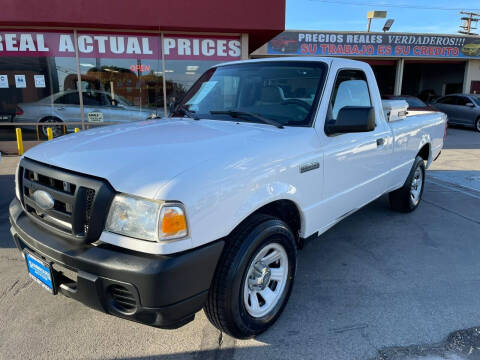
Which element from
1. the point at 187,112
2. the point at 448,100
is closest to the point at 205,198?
the point at 187,112

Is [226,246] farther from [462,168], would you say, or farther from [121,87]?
[121,87]

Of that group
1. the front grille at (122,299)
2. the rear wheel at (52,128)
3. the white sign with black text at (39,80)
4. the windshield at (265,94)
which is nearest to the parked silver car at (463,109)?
the windshield at (265,94)

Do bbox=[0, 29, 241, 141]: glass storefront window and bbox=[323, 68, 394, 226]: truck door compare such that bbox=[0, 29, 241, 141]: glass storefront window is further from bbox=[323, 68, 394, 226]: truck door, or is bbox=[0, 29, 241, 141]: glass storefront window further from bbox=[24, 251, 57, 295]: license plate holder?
bbox=[24, 251, 57, 295]: license plate holder

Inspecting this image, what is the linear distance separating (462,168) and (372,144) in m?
6.08

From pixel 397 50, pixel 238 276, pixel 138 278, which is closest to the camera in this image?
pixel 138 278

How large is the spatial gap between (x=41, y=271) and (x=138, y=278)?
0.85 meters

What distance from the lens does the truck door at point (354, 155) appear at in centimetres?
317

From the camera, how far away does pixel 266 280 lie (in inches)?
105

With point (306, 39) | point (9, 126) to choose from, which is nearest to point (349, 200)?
point (9, 126)

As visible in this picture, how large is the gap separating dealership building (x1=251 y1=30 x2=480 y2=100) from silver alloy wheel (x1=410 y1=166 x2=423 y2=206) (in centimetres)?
1422

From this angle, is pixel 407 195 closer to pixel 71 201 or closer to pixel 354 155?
pixel 354 155

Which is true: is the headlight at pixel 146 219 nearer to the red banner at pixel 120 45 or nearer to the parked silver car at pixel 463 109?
the red banner at pixel 120 45

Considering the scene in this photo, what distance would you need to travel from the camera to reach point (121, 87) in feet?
34.1

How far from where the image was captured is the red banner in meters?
9.54
